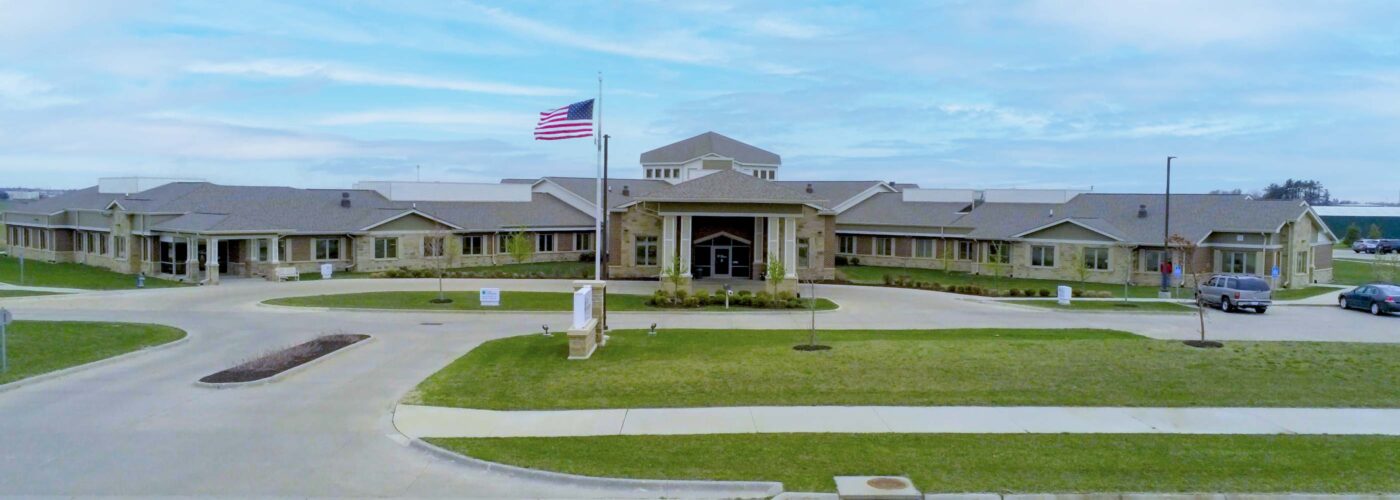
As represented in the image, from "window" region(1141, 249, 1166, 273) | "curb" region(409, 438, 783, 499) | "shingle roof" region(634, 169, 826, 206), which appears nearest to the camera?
"curb" region(409, 438, 783, 499)

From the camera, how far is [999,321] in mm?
32531

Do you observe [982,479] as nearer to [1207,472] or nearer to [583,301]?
[1207,472]

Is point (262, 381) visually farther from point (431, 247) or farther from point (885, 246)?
point (885, 246)

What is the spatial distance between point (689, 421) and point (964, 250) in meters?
46.9

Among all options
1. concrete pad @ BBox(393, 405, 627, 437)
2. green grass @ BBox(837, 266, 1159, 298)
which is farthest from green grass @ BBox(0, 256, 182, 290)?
green grass @ BBox(837, 266, 1159, 298)

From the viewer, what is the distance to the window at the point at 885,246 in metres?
62.4

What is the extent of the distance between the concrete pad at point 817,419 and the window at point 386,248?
41369 mm

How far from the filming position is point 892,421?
15.5 metres

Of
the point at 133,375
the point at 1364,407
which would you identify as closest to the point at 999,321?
the point at 1364,407

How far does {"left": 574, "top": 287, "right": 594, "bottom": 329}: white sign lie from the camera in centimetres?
2231

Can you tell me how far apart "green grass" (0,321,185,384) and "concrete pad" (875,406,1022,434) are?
17.0 m

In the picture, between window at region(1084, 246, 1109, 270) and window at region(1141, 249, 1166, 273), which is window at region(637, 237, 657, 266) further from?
window at region(1141, 249, 1166, 273)

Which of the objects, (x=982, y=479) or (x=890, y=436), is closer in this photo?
(x=982, y=479)

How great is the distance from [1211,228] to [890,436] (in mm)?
42643
